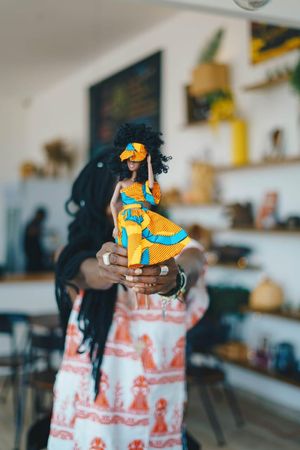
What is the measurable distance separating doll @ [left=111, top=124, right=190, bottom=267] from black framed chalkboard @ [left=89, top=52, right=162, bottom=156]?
5.24 m

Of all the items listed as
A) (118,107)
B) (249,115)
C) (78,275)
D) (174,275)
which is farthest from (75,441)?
(118,107)

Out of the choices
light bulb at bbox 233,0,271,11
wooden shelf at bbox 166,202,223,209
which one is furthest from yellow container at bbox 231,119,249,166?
light bulb at bbox 233,0,271,11

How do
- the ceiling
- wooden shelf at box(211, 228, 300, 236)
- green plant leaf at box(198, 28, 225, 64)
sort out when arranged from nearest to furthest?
wooden shelf at box(211, 228, 300, 236) < green plant leaf at box(198, 28, 225, 64) < the ceiling

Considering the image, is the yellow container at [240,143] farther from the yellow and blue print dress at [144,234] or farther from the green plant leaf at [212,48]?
the yellow and blue print dress at [144,234]

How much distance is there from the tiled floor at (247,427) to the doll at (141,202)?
293cm

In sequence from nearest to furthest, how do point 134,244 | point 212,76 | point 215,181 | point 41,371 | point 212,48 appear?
point 134,244 < point 41,371 < point 212,76 < point 212,48 < point 215,181

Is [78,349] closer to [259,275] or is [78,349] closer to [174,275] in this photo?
[174,275]

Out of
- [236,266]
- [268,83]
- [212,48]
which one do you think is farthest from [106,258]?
[212,48]

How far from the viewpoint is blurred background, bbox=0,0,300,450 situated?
14.2 feet

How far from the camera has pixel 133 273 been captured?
1374mm

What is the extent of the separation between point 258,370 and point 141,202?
11.2 feet

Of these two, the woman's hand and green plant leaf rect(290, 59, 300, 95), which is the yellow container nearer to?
green plant leaf rect(290, 59, 300, 95)

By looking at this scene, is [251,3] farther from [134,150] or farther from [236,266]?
[236,266]

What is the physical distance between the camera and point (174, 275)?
147 cm
